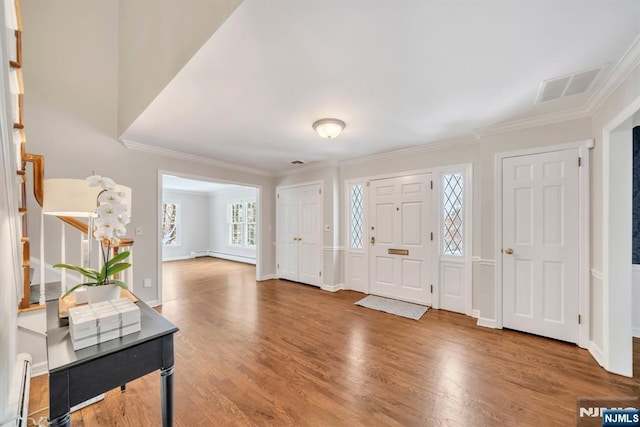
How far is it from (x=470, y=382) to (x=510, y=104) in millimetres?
2440

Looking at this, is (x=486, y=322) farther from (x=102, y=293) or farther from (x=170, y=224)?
(x=170, y=224)

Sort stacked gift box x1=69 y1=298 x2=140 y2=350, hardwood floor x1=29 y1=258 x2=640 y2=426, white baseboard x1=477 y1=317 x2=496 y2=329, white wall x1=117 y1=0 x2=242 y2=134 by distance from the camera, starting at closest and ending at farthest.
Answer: stacked gift box x1=69 y1=298 x2=140 y2=350
white wall x1=117 y1=0 x2=242 y2=134
hardwood floor x1=29 y1=258 x2=640 y2=426
white baseboard x1=477 y1=317 x2=496 y2=329

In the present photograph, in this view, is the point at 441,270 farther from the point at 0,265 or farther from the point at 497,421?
the point at 0,265

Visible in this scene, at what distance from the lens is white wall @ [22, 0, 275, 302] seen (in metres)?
3.01

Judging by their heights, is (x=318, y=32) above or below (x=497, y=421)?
above

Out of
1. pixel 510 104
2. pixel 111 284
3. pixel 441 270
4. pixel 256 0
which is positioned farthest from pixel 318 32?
pixel 441 270

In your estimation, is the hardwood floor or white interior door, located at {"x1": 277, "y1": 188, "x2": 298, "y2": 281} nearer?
the hardwood floor

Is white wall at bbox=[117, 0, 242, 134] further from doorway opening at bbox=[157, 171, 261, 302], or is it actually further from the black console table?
doorway opening at bbox=[157, 171, 261, 302]

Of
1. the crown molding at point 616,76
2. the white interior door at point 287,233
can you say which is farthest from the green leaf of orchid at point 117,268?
the white interior door at point 287,233

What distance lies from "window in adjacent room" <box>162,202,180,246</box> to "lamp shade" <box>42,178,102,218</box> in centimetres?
744

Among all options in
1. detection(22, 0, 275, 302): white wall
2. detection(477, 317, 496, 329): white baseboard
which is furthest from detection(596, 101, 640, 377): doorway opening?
detection(22, 0, 275, 302): white wall

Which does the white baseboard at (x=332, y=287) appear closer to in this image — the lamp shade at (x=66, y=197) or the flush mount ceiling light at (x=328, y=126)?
the flush mount ceiling light at (x=328, y=126)

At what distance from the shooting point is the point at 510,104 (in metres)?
2.40

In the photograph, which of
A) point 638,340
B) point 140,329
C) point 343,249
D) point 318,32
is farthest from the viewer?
point 343,249
